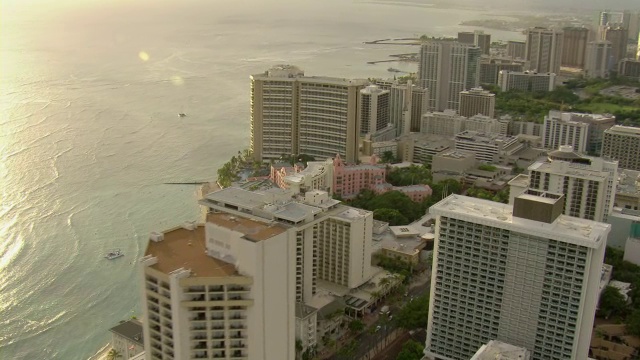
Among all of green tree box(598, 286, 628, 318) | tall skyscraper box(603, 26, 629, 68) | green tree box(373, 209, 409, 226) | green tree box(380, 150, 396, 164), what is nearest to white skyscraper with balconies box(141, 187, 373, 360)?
green tree box(598, 286, 628, 318)

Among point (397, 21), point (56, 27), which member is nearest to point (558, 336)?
point (56, 27)

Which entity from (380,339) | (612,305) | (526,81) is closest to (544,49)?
(526,81)

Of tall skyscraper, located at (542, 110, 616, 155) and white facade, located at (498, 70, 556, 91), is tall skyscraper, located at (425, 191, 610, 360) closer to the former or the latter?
tall skyscraper, located at (542, 110, 616, 155)

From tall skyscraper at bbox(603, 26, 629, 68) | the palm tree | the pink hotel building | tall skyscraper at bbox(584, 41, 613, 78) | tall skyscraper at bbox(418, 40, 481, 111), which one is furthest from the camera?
tall skyscraper at bbox(603, 26, 629, 68)

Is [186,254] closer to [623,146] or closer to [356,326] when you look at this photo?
[356,326]

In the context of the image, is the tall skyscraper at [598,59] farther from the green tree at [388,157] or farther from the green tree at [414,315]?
the green tree at [414,315]


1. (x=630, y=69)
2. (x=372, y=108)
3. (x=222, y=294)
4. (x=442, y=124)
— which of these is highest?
(x=222, y=294)

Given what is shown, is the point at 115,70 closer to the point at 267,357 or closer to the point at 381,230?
the point at 381,230
